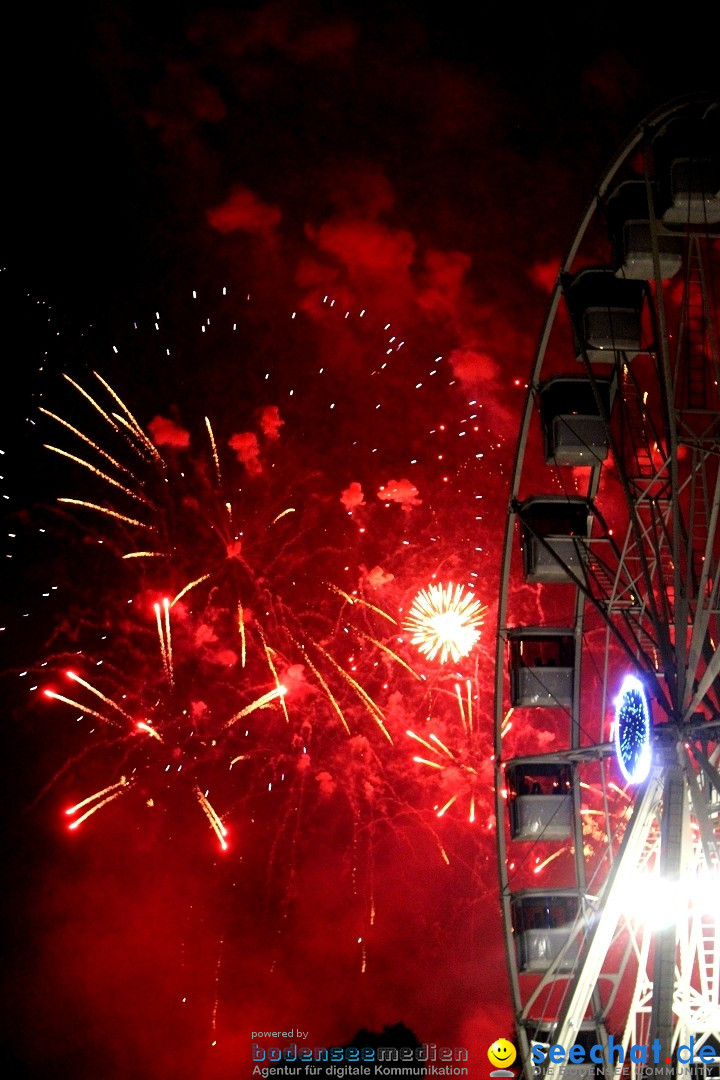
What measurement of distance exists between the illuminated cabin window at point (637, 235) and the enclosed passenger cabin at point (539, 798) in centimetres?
611

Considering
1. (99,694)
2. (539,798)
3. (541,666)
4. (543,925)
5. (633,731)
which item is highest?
(99,694)

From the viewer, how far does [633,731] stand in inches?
445

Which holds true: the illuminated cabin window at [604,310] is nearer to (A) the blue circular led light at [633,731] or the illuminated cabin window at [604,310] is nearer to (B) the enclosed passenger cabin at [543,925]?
(A) the blue circular led light at [633,731]

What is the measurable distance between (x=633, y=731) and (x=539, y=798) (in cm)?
283

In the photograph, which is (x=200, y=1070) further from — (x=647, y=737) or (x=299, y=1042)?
(x=647, y=737)

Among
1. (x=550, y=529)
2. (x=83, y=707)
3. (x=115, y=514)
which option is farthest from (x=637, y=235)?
(x=83, y=707)

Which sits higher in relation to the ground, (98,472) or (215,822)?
(98,472)

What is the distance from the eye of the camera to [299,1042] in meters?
23.0

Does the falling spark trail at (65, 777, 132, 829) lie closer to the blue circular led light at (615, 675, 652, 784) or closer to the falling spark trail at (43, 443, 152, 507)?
the falling spark trail at (43, 443, 152, 507)

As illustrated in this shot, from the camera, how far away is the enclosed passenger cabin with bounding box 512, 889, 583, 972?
13172mm

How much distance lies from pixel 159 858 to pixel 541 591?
32.9 ft

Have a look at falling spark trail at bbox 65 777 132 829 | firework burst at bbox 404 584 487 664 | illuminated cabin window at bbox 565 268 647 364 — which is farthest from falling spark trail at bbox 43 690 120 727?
illuminated cabin window at bbox 565 268 647 364

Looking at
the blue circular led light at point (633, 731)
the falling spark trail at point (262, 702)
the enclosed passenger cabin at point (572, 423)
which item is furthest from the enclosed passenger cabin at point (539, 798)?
the falling spark trail at point (262, 702)

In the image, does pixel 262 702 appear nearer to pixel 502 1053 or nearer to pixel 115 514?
pixel 115 514
